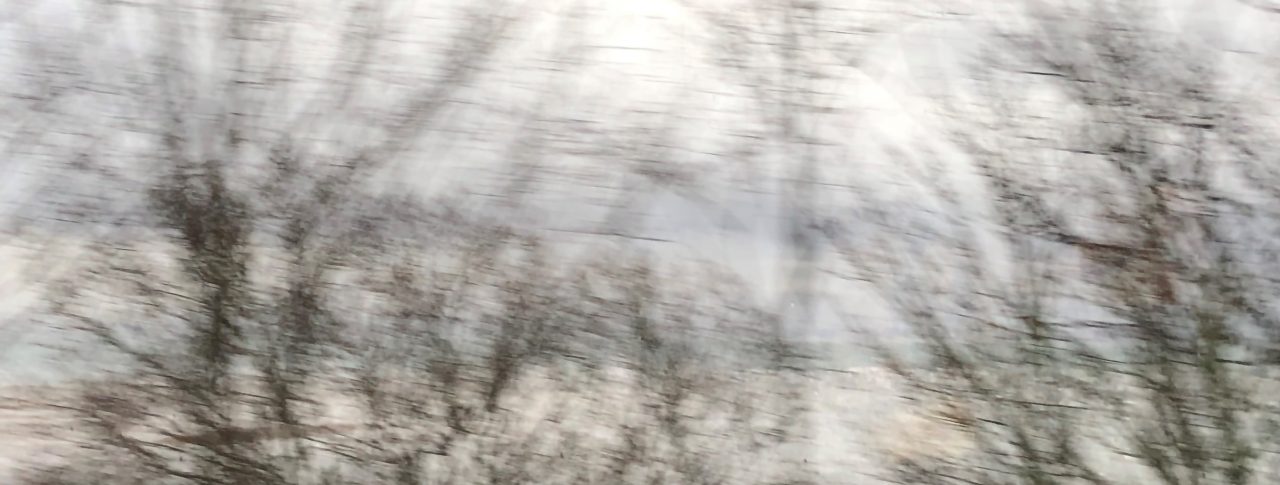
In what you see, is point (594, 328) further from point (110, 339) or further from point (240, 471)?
point (110, 339)

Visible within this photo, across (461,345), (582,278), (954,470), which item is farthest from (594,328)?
(954,470)

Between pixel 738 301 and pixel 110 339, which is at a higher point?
pixel 738 301

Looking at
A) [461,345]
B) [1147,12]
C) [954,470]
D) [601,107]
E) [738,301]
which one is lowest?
A: [954,470]

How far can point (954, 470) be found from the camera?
98.7 inches

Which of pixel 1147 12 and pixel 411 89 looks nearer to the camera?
pixel 1147 12

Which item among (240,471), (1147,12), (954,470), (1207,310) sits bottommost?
(240,471)

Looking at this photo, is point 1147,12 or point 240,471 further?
point 240,471

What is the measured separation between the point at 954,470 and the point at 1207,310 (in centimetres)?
81

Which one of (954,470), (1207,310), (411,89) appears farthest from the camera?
(411,89)

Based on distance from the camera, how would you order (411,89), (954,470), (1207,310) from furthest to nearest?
(411,89) → (954,470) → (1207,310)

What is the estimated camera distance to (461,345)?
2.62 meters

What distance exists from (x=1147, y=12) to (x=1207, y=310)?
0.85 m

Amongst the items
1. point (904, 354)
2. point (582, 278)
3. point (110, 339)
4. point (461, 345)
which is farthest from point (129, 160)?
point (904, 354)

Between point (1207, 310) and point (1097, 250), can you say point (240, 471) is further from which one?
point (1207, 310)
